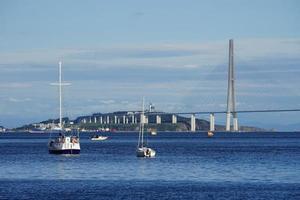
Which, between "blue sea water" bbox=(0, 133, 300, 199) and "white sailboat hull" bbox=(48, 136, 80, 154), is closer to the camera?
"blue sea water" bbox=(0, 133, 300, 199)

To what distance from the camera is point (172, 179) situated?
175 ft

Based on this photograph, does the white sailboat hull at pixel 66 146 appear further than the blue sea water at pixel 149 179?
Yes

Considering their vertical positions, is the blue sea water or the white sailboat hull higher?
the white sailboat hull

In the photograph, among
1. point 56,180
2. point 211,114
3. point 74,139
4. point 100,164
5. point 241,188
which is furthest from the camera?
point 211,114

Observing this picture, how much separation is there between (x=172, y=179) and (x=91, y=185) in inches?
231

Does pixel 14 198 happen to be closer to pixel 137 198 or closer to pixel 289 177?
pixel 137 198

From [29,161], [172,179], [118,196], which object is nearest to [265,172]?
[172,179]

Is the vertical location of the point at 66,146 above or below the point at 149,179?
above

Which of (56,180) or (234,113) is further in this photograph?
(234,113)

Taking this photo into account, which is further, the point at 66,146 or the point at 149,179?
the point at 66,146

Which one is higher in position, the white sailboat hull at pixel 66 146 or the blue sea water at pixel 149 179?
the white sailboat hull at pixel 66 146

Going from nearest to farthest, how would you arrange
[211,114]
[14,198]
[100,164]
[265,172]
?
[14,198] < [265,172] < [100,164] < [211,114]

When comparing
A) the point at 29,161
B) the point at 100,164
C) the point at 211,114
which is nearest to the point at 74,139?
the point at 29,161

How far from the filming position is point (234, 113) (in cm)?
15775
